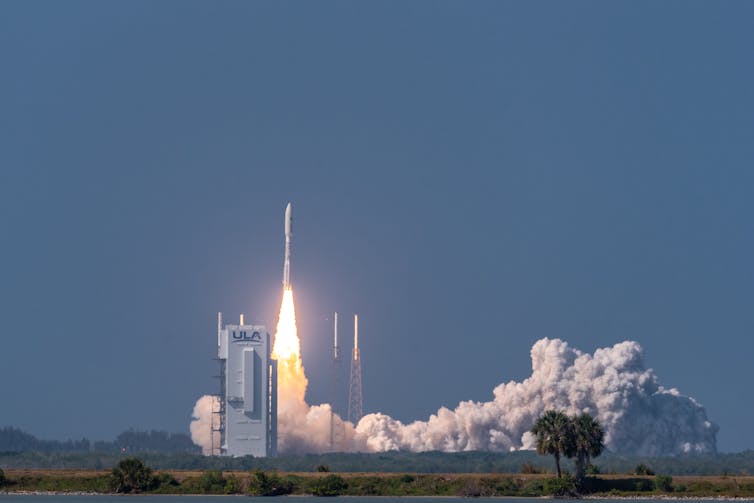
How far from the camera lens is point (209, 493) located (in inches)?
6038

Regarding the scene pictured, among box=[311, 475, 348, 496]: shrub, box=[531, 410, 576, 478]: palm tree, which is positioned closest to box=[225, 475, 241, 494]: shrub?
box=[311, 475, 348, 496]: shrub

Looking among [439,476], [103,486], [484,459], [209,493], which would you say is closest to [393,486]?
[439,476]

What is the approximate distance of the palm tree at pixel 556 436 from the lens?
146 meters

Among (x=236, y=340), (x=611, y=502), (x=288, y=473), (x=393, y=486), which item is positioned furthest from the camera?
(x=236, y=340)

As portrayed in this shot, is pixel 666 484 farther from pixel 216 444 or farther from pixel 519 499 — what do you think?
pixel 216 444

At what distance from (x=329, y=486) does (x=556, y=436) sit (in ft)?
64.3

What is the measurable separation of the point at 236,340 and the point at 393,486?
41.4 m

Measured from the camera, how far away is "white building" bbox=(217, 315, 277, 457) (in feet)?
618

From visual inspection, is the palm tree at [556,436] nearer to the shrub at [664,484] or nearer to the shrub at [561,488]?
the shrub at [561,488]

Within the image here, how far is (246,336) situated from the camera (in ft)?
621

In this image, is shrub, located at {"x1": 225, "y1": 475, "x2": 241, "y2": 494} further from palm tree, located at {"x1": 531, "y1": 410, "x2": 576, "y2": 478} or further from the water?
palm tree, located at {"x1": 531, "y1": 410, "x2": 576, "y2": 478}

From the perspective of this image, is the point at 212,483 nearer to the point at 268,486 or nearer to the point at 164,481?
the point at 164,481

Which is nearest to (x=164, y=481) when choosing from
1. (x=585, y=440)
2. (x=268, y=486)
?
(x=268, y=486)

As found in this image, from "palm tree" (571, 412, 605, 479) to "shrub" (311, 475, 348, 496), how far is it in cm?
1986
